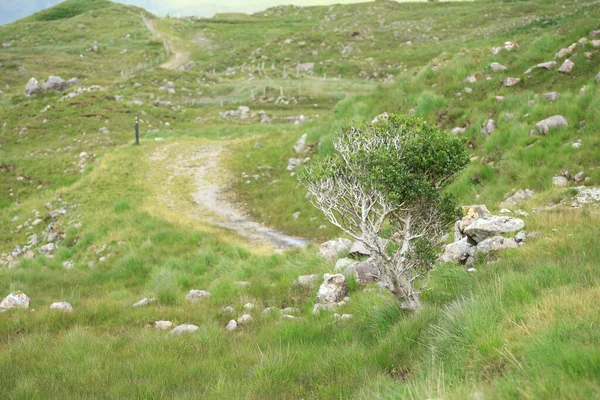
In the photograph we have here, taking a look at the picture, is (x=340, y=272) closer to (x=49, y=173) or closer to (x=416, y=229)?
(x=416, y=229)

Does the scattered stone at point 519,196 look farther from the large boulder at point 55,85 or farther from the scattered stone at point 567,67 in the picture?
the large boulder at point 55,85

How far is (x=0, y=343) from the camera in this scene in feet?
22.9

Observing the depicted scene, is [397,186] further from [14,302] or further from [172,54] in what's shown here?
[172,54]

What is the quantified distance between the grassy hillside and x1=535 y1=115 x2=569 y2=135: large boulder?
0.20m

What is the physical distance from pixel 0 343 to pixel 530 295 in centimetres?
753

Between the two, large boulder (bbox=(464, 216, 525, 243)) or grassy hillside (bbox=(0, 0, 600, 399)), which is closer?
grassy hillside (bbox=(0, 0, 600, 399))

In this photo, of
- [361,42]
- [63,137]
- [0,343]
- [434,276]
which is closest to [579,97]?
[434,276]

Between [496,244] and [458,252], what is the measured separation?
671mm

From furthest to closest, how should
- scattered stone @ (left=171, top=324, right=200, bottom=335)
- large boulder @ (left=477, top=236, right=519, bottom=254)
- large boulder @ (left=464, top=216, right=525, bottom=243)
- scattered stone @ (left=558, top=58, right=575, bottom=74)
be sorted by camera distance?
scattered stone @ (left=558, top=58, right=575, bottom=74), large boulder @ (left=464, top=216, right=525, bottom=243), large boulder @ (left=477, top=236, right=519, bottom=254), scattered stone @ (left=171, top=324, right=200, bottom=335)

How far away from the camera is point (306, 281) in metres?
9.32

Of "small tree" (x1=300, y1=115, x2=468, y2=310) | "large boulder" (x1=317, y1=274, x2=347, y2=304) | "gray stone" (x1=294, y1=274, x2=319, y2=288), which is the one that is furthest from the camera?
"gray stone" (x1=294, y1=274, x2=319, y2=288)

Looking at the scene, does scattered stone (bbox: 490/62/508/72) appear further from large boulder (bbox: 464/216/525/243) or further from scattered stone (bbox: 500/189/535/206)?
large boulder (bbox: 464/216/525/243)

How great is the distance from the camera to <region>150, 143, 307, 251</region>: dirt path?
1470 cm

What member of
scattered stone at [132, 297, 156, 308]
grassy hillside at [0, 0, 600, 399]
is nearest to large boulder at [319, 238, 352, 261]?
grassy hillside at [0, 0, 600, 399]
